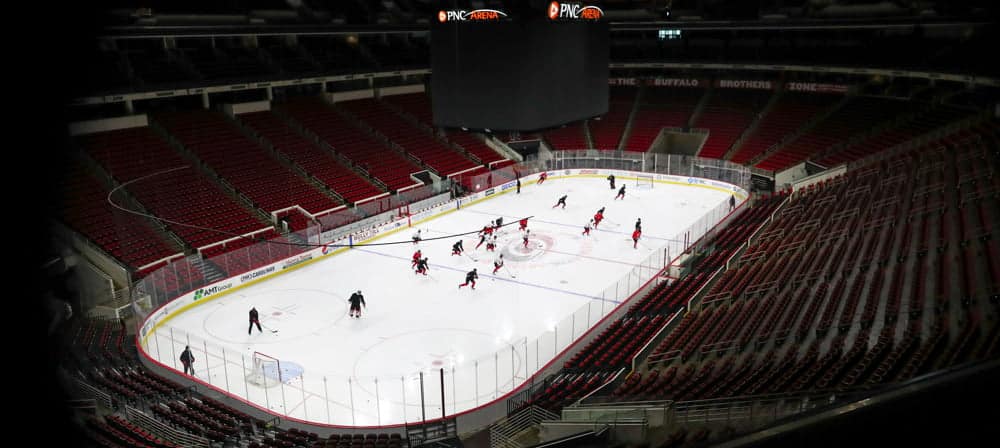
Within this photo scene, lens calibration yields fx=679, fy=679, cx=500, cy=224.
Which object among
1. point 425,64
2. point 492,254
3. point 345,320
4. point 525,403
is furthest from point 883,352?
point 425,64

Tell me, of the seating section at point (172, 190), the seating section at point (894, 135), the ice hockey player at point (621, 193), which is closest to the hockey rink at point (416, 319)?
the ice hockey player at point (621, 193)

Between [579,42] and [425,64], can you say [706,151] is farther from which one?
[579,42]

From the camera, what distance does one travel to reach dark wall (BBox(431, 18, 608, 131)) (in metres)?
14.8

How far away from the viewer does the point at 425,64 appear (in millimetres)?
42031

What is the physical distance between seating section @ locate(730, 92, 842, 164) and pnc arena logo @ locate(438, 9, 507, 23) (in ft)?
89.0

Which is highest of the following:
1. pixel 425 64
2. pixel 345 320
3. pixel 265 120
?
pixel 425 64

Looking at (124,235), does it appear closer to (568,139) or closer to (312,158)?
(312,158)

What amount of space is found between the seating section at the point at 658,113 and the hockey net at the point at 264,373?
31132mm

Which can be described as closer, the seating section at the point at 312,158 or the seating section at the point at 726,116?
the seating section at the point at 312,158

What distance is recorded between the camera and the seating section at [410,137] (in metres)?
36.9

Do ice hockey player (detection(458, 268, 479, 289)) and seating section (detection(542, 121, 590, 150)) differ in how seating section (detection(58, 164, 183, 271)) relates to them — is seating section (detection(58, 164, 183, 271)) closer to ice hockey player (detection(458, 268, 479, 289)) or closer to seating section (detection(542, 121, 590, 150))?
ice hockey player (detection(458, 268, 479, 289))

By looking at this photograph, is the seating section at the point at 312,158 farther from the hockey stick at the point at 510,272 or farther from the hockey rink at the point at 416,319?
the hockey stick at the point at 510,272

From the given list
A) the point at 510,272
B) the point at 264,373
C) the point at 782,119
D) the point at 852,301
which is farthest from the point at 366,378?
the point at 782,119

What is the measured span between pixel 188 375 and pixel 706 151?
3280 centimetres
